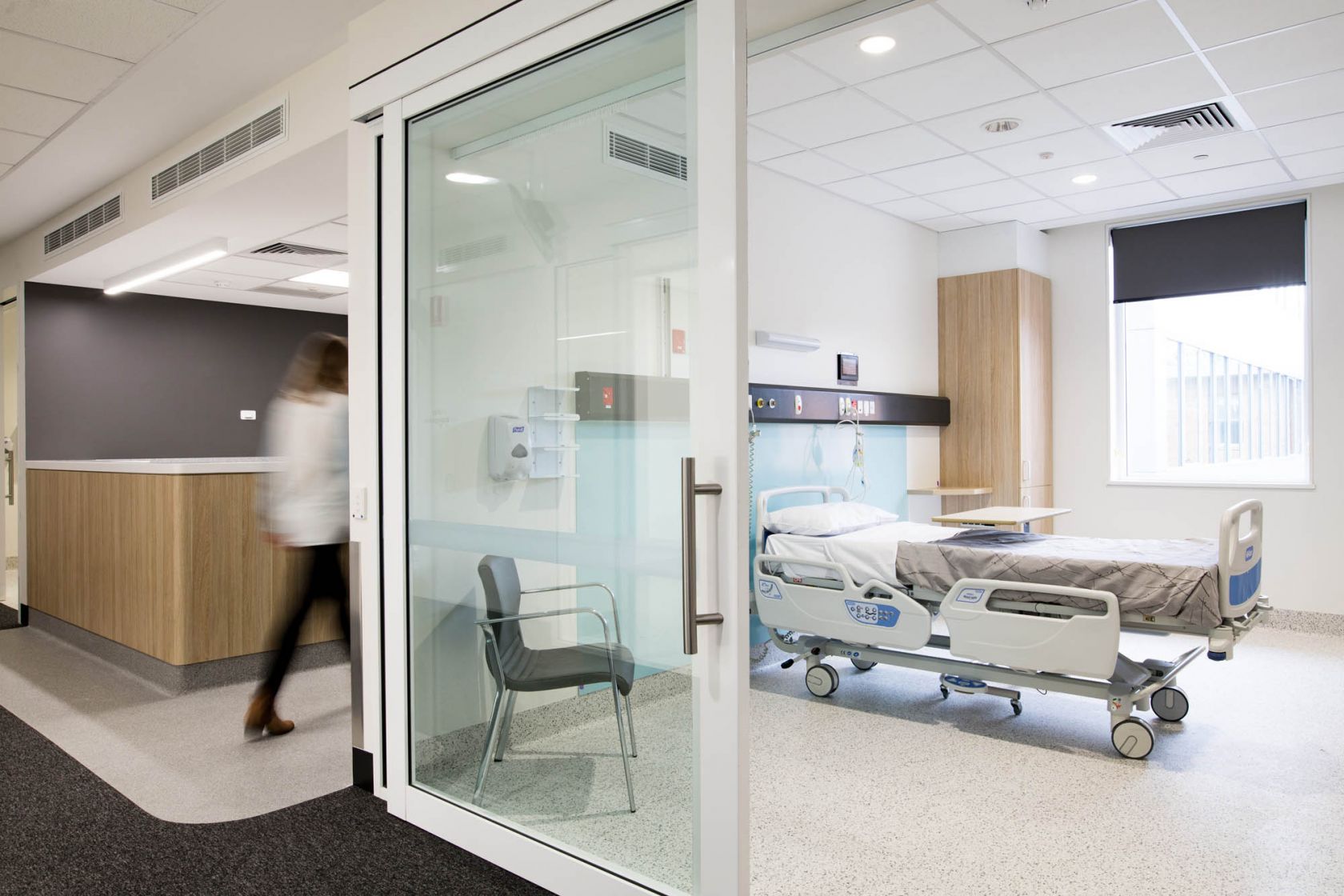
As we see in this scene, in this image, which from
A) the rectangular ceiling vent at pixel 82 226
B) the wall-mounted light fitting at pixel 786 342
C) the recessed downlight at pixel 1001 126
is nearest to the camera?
the recessed downlight at pixel 1001 126

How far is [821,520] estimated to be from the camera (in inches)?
181

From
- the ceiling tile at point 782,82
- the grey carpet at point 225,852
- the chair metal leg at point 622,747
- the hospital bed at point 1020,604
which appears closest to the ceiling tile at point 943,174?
the ceiling tile at point 782,82

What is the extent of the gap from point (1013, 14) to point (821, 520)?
2397 mm

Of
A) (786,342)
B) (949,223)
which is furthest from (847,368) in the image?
(949,223)

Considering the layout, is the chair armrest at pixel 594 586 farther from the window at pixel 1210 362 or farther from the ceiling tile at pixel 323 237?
the window at pixel 1210 362

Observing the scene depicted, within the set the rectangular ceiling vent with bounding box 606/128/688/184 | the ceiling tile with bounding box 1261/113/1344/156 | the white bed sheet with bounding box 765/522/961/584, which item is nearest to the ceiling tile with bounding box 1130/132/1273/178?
the ceiling tile with bounding box 1261/113/1344/156

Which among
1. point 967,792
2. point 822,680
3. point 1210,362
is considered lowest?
point 967,792

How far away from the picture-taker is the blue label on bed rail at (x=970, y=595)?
3.78m

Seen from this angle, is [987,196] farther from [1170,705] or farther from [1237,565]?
[1170,705]

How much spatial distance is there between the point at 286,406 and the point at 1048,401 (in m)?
5.34

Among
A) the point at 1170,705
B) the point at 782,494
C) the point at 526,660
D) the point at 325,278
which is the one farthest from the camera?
the point at 325,278

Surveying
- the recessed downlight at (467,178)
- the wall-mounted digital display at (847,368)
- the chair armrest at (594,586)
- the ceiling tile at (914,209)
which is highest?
the ceiling tile at (914,209)

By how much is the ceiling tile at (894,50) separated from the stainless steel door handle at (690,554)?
212cm

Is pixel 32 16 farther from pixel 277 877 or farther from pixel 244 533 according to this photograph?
pixel 277 877
